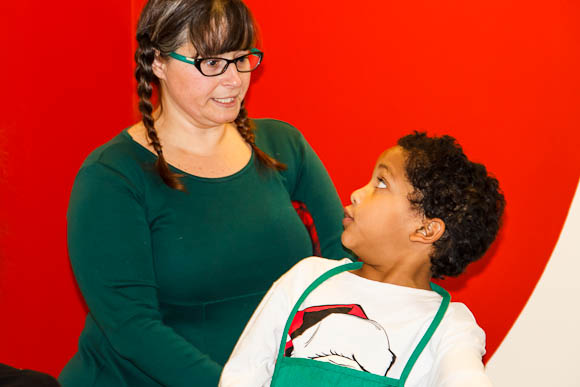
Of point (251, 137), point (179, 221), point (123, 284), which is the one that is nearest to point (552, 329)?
point (251, 137)

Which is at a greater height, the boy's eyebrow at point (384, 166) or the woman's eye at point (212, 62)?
the woman's eye at point (212, 62)

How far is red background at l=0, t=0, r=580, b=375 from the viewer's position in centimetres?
197

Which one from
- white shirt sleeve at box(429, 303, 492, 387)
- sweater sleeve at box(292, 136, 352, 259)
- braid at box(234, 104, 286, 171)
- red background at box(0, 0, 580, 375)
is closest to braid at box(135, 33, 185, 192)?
braid at box(234, 104, 286, 171)

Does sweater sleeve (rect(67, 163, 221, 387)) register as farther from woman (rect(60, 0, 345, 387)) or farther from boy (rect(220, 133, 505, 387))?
boy (rect(220, 133, 505, 387))

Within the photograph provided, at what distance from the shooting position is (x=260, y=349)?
54.1 inches

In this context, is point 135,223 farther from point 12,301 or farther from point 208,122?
point 12,301

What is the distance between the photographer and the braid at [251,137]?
1.75 metres

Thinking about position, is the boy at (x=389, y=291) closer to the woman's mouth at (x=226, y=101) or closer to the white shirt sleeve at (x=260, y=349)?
the white shirt sleeve at (x=260, y=349)

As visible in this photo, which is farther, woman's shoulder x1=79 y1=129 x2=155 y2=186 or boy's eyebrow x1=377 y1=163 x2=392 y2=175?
woman's shoulder x1=79 y1=129 x2=155 y2=186

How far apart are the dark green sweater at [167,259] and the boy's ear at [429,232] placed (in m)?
0.40

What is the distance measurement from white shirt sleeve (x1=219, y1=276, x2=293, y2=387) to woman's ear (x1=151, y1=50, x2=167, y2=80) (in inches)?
24.5

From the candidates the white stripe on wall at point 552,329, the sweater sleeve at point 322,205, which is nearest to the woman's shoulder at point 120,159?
the sweater sleeve at point 322,205

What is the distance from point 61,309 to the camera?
232cm

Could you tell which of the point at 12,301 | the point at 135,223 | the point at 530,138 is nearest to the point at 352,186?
the point at 530,138
